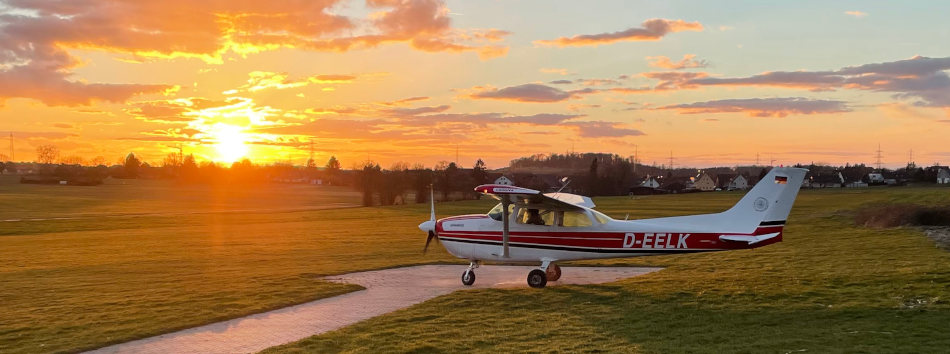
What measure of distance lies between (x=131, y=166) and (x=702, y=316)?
187m

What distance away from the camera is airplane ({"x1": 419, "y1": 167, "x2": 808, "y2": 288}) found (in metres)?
16.0

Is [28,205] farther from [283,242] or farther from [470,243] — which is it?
[470,243]

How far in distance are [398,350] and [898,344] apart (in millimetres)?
7925

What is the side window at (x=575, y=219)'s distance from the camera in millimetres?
17375

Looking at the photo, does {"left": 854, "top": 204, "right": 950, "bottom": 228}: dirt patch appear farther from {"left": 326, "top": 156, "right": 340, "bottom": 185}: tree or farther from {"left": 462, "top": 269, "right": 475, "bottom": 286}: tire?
{"left": 326, "top": 156, "right": 340, "bottom": 185}: tree

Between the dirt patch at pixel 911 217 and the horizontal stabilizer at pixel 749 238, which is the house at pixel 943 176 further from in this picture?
the horizontal stabilizer at pixel 749 238

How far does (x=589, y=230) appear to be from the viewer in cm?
1730

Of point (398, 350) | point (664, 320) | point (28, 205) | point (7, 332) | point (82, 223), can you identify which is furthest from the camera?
point (28, 205)

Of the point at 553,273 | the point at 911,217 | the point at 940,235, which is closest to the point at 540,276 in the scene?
the point at 553,273

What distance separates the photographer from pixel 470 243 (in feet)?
60.0

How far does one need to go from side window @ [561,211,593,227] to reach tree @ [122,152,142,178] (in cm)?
17487

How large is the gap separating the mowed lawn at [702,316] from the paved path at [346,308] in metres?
1.09

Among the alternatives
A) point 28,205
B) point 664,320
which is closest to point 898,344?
point 664,320

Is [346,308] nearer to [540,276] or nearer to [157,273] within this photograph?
[540,276]
